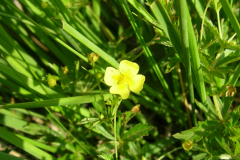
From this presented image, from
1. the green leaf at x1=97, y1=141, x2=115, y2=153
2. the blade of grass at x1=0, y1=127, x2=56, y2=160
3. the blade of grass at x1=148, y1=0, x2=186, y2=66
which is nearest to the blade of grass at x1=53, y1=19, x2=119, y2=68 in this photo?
the blade of grass at x1=148, y1=0, x2=186, y2=66

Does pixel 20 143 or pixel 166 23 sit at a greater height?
pixel 166 23

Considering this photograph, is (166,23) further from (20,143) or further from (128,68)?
(20,143)

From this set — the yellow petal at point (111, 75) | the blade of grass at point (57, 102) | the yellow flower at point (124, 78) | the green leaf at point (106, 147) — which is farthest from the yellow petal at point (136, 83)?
the green leaf at point (106, 147)

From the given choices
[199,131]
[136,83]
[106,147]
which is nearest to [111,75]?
[136,83]

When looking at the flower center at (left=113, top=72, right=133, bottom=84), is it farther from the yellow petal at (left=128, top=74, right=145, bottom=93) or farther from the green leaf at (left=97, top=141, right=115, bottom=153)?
the green leaf at (left=97, top=141, right=115, bottom=153)

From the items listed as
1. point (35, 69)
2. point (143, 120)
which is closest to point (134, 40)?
point (143, 120)

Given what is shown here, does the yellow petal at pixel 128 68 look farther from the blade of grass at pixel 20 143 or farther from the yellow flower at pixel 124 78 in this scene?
the blade of grass at pixel 20 143
